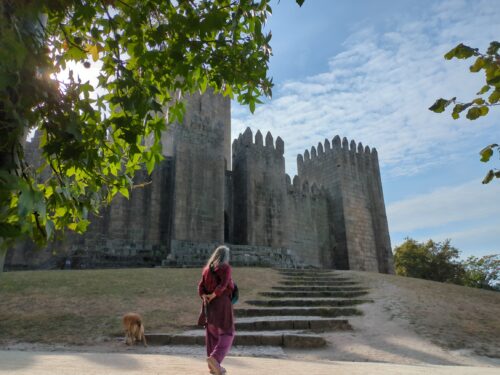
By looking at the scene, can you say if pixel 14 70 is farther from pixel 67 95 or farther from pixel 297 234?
pixel 297 234

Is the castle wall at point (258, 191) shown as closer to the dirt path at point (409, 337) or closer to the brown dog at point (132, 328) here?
the dirt path at point (409, 337)

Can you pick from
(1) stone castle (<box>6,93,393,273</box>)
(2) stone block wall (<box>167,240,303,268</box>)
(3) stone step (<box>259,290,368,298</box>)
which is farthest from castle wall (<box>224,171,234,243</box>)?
(3) stone step (<box>259,290,368,298</box>)

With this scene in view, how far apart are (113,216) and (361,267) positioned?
15693 mm

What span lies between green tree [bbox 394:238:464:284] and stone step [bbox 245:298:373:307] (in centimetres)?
2296

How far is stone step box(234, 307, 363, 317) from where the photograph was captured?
31.0 feet

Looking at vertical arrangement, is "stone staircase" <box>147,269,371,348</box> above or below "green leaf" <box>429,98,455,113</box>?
below

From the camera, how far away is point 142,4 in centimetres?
347

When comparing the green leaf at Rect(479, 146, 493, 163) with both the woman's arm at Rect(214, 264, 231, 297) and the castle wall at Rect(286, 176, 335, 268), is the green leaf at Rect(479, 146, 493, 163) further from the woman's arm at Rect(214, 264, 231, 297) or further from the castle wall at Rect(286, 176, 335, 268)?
the castle wall at Rect(286, 176, 335, 268)

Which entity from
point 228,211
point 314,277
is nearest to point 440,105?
point 314,277

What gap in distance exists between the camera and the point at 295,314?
9.45 m

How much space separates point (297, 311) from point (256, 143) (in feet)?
45.4

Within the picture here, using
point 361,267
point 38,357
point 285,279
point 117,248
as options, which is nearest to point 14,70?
point 38,357

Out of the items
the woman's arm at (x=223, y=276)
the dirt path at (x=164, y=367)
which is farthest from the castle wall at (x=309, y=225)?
the woman's arm at (x=223, y=276)

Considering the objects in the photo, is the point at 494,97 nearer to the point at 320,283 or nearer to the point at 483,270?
the point at 320,283
